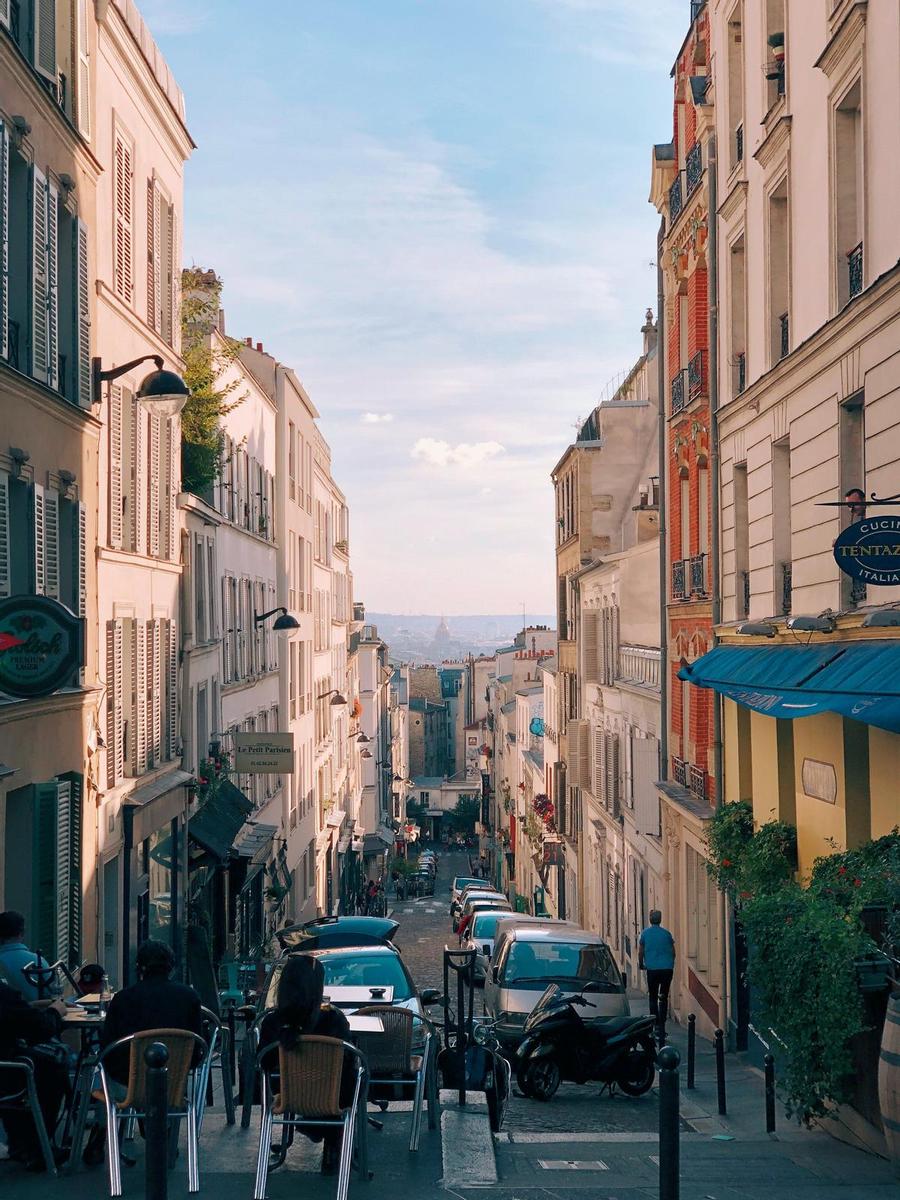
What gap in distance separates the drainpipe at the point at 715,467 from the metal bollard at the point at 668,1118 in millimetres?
15992

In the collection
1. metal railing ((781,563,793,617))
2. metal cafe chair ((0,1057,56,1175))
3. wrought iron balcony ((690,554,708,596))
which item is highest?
wrought iron balcony ((690,554,708,596))

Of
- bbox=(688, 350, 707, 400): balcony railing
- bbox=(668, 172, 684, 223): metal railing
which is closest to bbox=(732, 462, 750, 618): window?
bbox=(688, 350, 707, 400): balcony railing

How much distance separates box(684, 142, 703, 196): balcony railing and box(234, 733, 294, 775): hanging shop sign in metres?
13.6

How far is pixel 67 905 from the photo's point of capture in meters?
16.7

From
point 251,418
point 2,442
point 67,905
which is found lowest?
point 67,905

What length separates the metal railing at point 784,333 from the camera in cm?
1894

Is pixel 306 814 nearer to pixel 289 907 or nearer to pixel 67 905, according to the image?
pixel 289 907

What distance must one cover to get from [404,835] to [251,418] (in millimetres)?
85748

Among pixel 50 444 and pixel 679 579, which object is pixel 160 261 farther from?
pixel 679 579

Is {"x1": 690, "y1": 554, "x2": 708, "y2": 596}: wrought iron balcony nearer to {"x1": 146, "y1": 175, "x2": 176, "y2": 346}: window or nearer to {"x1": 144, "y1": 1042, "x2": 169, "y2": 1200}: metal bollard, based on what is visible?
{"x1": 146, "y1": 175, "x2": 176, "y2": 346}: window

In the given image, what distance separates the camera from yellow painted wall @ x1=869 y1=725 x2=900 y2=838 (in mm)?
13953

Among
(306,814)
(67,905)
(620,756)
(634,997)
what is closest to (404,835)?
(306,814)

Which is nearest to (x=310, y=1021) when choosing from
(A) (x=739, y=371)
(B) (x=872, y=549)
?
(B) (x=872, y=549)

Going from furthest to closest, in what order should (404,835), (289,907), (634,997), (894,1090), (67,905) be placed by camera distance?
(404,835) < (289,907) < (634,997) < (67,905) < (894,1090)
